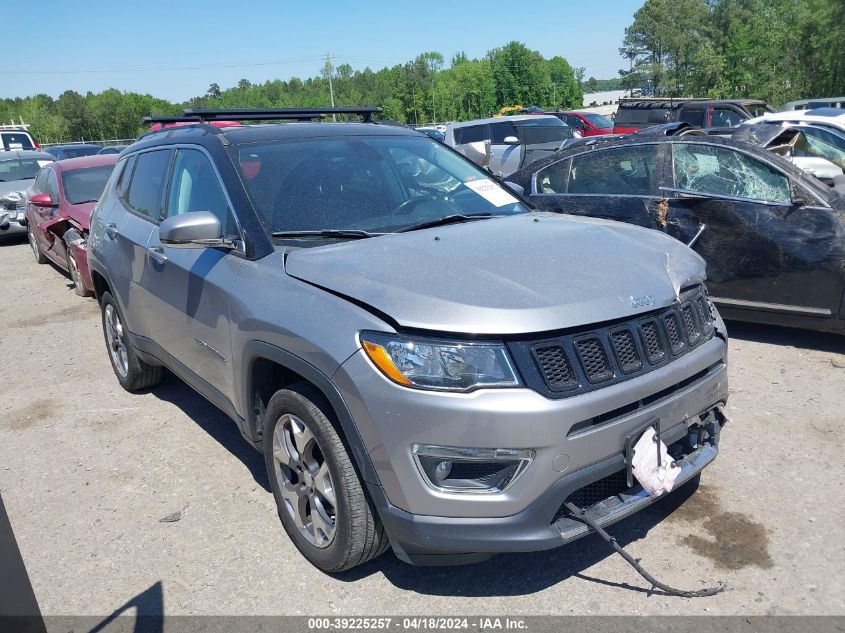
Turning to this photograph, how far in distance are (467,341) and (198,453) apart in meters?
2.51

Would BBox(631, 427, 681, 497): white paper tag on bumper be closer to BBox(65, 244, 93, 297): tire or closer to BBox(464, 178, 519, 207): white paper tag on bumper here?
BBox(464, 178, 519, 207): white paper tag on bumper

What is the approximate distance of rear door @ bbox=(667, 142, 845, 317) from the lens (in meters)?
5.19

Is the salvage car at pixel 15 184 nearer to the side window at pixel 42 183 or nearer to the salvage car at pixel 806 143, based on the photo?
the side window at pixel 42 183

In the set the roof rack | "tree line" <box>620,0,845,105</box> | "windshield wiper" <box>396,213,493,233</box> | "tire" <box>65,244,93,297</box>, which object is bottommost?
"tire" <box>65,244,93,297</box>

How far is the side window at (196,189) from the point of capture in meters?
3.50

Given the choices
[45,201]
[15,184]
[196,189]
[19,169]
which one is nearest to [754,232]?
[196,189]

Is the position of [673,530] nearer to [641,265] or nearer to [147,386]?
[641,265]

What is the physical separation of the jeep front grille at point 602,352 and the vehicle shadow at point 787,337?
10.7 ft

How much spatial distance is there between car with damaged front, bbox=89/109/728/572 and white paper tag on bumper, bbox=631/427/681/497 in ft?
0.11

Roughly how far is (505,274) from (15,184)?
15.0m

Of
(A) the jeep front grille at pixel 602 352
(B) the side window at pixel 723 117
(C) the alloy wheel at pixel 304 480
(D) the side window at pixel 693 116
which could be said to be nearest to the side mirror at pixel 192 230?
(C) the alloy wheel at pixel 304 480

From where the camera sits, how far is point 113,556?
10.9ft

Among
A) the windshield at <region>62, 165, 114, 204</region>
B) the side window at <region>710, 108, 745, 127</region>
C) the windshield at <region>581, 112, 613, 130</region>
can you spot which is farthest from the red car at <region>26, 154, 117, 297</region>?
the windshield at <region>581, 112, 613, 130</region>

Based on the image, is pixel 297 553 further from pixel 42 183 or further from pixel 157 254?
pixel 42 183
